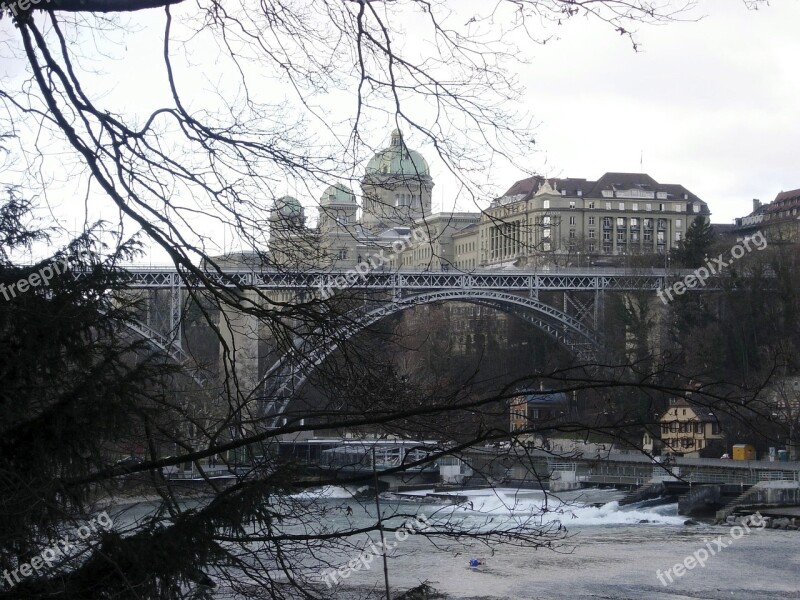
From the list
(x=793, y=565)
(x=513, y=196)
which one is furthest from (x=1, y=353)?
(x=793, y=565)

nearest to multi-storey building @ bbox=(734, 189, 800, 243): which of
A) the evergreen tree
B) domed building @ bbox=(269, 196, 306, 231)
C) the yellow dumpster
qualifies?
the evergreen tree

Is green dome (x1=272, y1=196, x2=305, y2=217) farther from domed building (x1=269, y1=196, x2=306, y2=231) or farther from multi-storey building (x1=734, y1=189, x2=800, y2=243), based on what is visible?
multi-storey building (x1=734, y1=189, x2=800, y2=243)

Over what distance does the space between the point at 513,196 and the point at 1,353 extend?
1.63 m

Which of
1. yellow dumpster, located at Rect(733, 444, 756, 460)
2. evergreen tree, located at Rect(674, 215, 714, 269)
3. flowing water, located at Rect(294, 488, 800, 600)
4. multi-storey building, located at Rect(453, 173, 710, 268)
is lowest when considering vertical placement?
flowing water, located at Rect(294, 488, 800, 600)

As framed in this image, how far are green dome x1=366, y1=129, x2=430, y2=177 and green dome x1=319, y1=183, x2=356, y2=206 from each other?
0.09 metres

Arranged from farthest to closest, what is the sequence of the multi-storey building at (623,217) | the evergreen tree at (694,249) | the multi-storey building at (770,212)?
1. the multi-storey building at (770,212)
2. the multi-storey building at (623,217)
3. the evergreen tree at (694,249)

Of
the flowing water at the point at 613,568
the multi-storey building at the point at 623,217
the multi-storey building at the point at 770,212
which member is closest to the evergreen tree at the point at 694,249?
the multi-storey building at the point at 623,217

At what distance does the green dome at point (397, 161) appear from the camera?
3.26 meters

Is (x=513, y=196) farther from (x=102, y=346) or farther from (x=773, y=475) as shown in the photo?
(x=773, y=475)

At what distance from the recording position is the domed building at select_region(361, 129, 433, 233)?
10.7 ft

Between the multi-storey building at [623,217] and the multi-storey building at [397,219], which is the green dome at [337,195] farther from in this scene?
the multi-storey building at [623,217]

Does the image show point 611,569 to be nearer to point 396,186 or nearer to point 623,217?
point 396,186

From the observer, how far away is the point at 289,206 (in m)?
3.32

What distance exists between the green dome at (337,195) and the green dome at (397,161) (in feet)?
0.28
